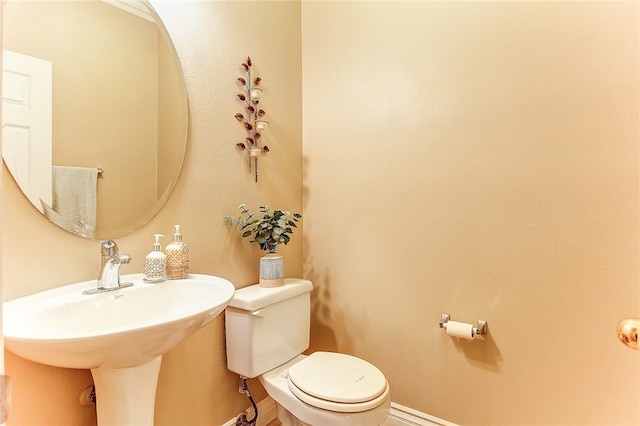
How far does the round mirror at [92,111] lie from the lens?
1050 mm

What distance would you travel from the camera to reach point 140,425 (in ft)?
3.46

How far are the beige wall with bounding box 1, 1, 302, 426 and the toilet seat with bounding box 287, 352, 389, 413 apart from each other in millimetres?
413

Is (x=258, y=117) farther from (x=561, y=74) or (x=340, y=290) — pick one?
(x=561, y=74)

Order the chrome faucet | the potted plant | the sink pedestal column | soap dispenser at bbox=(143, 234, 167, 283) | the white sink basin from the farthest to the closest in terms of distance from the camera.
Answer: the potted plant
soap dispenser at bbox=(143, 234, 167, 283)
the chrome faucet
the sink pedestal column
the white sink basin

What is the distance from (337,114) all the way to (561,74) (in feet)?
3.25

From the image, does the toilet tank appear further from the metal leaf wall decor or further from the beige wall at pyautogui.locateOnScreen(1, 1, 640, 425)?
the metal leaf wall decor

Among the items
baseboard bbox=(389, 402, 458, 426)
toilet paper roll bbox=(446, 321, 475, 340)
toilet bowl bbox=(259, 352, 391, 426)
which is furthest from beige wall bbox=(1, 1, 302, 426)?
toilet paper roll bbox=(446, 321, 475, 340)

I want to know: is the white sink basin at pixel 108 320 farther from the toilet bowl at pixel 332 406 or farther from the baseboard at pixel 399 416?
the baseboard at pixel 399 416

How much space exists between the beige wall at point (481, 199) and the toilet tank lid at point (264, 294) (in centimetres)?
32

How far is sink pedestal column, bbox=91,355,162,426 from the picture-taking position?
3.30 feet

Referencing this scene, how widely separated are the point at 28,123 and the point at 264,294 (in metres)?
0.98

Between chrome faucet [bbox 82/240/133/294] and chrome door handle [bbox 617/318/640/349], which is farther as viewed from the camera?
chrome faucet [bbox 82/240/133/294]

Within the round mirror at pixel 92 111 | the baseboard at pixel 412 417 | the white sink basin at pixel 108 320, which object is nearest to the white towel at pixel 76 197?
the round mirror at pixel 92 111

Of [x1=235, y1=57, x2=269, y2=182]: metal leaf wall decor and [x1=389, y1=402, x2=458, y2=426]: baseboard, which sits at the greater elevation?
[x1=235, y1=57, x2=269, y2=182]: metal leaf wall decor
